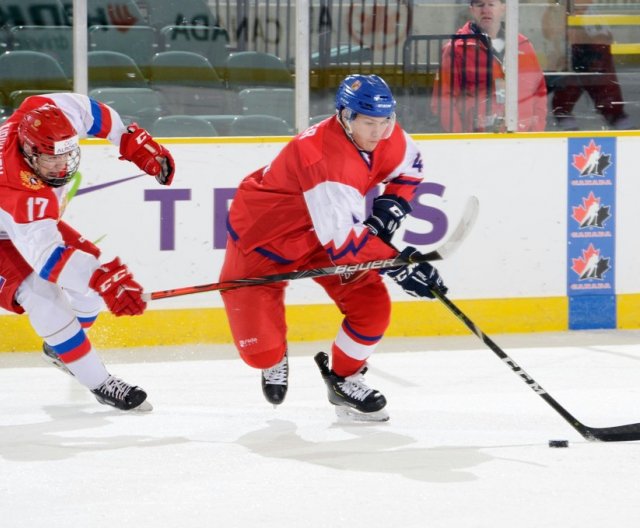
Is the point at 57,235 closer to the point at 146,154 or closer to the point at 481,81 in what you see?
the point at 146,154

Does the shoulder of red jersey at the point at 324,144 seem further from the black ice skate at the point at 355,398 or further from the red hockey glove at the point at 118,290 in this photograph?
the black ice skate at the point at 355,398

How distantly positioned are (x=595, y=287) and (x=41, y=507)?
10.3ft

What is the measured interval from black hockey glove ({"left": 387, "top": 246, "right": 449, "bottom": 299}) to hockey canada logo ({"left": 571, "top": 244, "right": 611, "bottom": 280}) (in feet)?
6.95

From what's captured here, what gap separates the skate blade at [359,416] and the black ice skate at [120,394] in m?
0.59

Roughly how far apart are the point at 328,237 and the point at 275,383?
581mm

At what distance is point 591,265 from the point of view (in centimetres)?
540

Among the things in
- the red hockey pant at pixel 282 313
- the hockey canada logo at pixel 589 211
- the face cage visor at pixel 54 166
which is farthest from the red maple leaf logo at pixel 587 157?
the face cage visor at pixel 54 166

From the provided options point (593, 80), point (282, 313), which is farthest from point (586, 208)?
point (282, 313)

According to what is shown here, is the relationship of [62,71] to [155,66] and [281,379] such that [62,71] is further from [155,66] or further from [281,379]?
[281,379]

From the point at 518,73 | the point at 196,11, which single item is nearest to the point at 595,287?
the point at 518,73

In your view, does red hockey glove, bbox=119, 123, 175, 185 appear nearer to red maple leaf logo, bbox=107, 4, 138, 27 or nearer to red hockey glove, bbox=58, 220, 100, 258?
red hockey glove, bbox=58, 220, 100, 258

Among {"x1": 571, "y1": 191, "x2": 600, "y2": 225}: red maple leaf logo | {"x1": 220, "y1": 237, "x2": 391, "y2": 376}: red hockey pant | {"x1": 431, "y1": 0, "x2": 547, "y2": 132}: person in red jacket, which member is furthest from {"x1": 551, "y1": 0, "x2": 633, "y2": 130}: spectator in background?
{"x1": 220, "y1": 237, "x2": 391, "y2": 376}: red hockey pant

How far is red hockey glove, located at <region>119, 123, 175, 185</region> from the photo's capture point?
3938 mm

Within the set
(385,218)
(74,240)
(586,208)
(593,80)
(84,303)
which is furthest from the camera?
(593,80)
